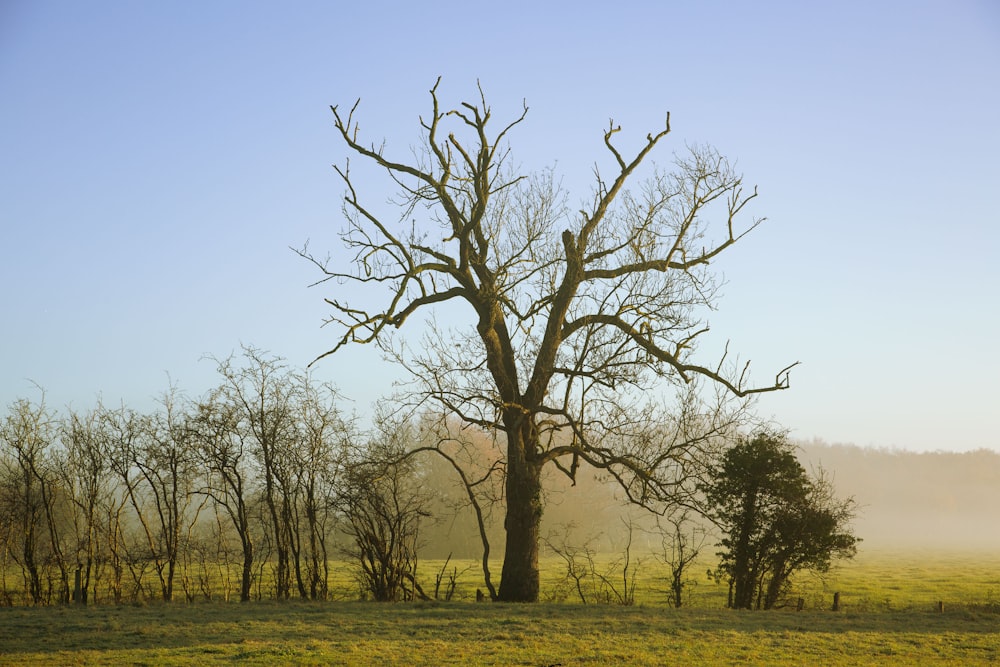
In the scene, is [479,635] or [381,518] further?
[381,518]

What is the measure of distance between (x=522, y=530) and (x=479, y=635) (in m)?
4.92

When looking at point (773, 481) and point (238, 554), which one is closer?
point (773, 481)

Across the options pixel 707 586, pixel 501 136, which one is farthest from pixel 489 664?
pixel 707 586

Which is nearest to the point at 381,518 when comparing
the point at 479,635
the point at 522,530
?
the point at 522,530

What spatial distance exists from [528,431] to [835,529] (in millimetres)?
7924

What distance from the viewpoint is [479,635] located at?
42.7 feet

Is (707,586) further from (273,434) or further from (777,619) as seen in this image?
(273,434)

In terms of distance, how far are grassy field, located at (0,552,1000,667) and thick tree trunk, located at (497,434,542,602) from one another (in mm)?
1183

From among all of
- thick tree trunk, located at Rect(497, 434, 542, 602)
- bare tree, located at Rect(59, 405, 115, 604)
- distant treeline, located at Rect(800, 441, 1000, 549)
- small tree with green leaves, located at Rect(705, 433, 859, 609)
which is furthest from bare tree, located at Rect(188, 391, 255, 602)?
distant treeline, located at Rect(800, 441, 1000, 549)

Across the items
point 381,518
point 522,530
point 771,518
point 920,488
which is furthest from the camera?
point 920,488

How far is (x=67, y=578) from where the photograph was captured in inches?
816

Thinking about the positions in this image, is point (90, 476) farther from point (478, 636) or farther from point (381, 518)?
point (478, 636)

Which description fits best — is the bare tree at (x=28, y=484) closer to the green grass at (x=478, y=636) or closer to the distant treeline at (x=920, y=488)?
the green grass at (x=478, y=636)

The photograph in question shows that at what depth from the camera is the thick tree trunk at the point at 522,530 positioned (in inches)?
699
